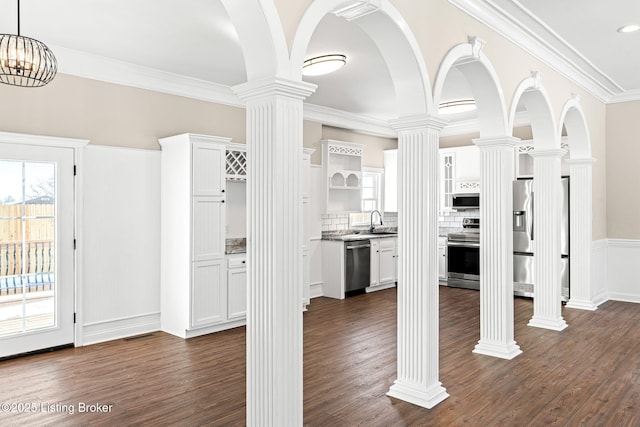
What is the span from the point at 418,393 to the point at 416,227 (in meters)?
1.15

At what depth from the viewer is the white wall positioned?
464 cm

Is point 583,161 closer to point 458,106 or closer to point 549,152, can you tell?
point 549,152

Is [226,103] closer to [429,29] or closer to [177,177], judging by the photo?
[177,177]

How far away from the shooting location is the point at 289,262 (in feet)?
7.43

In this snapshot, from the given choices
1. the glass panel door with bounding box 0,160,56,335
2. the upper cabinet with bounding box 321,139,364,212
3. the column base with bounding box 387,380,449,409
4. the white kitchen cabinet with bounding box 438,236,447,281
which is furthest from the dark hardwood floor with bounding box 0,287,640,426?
the upper cabinet with bounding box 321,139,364,212

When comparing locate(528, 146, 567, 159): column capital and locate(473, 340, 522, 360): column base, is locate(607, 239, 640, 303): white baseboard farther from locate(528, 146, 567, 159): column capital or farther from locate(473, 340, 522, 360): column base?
locate(473, 340, 522, 360): column base

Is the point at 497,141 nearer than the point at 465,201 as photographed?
Yes

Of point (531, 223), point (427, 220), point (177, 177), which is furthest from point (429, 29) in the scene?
point (531, 223)

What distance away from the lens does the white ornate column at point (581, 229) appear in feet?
19.9

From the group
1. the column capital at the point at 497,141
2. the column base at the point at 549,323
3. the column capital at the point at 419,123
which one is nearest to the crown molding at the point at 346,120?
the column capital at the point at 497,141

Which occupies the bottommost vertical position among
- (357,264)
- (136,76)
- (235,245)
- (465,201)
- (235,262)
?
(357,264)

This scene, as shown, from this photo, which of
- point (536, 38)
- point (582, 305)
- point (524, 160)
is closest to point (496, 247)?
point (536, 38)

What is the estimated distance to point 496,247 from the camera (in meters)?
4.15

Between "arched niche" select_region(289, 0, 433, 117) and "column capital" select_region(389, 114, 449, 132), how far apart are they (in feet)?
0.14
